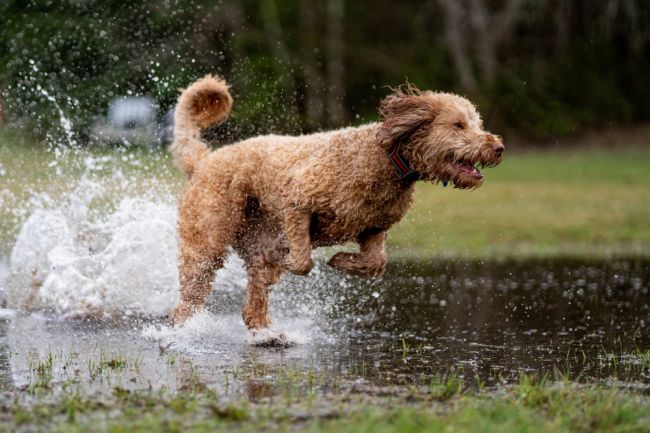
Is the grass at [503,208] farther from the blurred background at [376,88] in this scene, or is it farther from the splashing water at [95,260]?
the splashing water at [95,260]

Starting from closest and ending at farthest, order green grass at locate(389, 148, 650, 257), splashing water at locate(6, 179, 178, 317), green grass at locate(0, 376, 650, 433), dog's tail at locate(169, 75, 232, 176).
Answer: green grass at locate(0, 376, 650, 433), dog's tail at locate(169, 75, 232, 176), splashing water at locate(6, 179, 178, 317), green grass at locate(389, 148, 650, 257)

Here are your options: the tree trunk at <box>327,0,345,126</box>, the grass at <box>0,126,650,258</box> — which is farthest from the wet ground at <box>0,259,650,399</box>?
the tree trunk at <box>327,0,345,126</box>

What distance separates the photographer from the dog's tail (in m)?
7.30

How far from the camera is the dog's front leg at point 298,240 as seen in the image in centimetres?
626

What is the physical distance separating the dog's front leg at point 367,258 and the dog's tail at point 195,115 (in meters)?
1.44

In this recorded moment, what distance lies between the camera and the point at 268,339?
649 centimetres

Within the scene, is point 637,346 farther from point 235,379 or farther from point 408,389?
point 235,379

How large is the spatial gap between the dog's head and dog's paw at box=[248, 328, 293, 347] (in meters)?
1.45

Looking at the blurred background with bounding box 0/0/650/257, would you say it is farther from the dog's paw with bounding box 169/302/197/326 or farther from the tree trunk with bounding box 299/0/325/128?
the dog's paw with bounding box 169/302/197/326

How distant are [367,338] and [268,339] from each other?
→ 709mm

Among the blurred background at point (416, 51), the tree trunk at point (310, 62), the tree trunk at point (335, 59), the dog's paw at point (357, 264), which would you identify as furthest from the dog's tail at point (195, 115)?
the tree trunk at point (335, 59)

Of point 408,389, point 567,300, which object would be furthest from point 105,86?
point 408,389

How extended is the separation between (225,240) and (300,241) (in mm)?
806

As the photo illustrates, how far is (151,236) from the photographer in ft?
28.5
